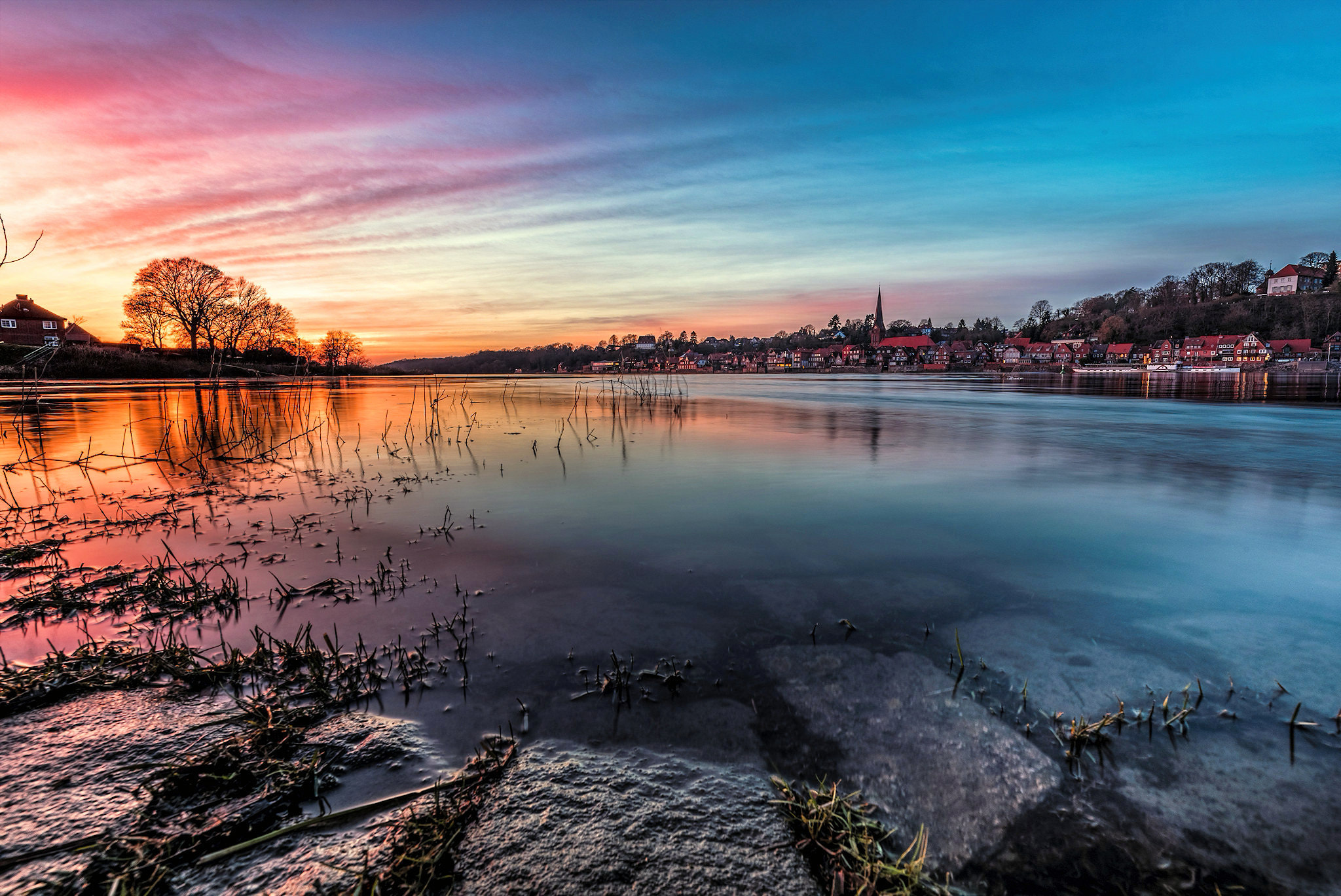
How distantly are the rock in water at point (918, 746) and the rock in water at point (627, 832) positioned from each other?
63 centimetres

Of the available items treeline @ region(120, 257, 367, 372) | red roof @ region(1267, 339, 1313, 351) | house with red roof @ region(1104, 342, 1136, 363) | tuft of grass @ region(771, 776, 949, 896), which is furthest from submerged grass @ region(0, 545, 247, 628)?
house with red roof @ region(1104, 342, 1136, 363)

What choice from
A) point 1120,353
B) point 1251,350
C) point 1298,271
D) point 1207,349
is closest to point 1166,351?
point 1207,349

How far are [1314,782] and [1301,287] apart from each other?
222m

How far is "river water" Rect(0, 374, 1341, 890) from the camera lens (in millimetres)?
3525

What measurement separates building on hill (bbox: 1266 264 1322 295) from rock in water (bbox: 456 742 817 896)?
217620 millimetres

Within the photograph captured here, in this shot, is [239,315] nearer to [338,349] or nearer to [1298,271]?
[338,349]

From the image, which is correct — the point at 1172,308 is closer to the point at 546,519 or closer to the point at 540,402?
the point at 540,402

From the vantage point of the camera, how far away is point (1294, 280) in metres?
146

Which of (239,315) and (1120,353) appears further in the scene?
(1120,353)

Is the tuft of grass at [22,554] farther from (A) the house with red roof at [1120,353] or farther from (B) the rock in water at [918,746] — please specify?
(A) the house with red roof at [1120,353]

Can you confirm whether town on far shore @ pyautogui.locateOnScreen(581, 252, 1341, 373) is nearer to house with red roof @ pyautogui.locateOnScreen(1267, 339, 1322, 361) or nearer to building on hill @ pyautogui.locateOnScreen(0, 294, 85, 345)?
house with red roof @ pyautogui.locateOnScreen(1267, 339, 1322, 361)

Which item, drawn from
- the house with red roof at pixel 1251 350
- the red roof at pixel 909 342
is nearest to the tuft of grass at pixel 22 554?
the house with red roof at pixel 1251 350

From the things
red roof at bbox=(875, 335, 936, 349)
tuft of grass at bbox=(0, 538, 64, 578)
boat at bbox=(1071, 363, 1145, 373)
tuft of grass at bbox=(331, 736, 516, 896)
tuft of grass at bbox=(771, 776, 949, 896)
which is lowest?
tuft of grass at bbox=(771, 776, 949, 896)

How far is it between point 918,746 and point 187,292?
2730 inches
